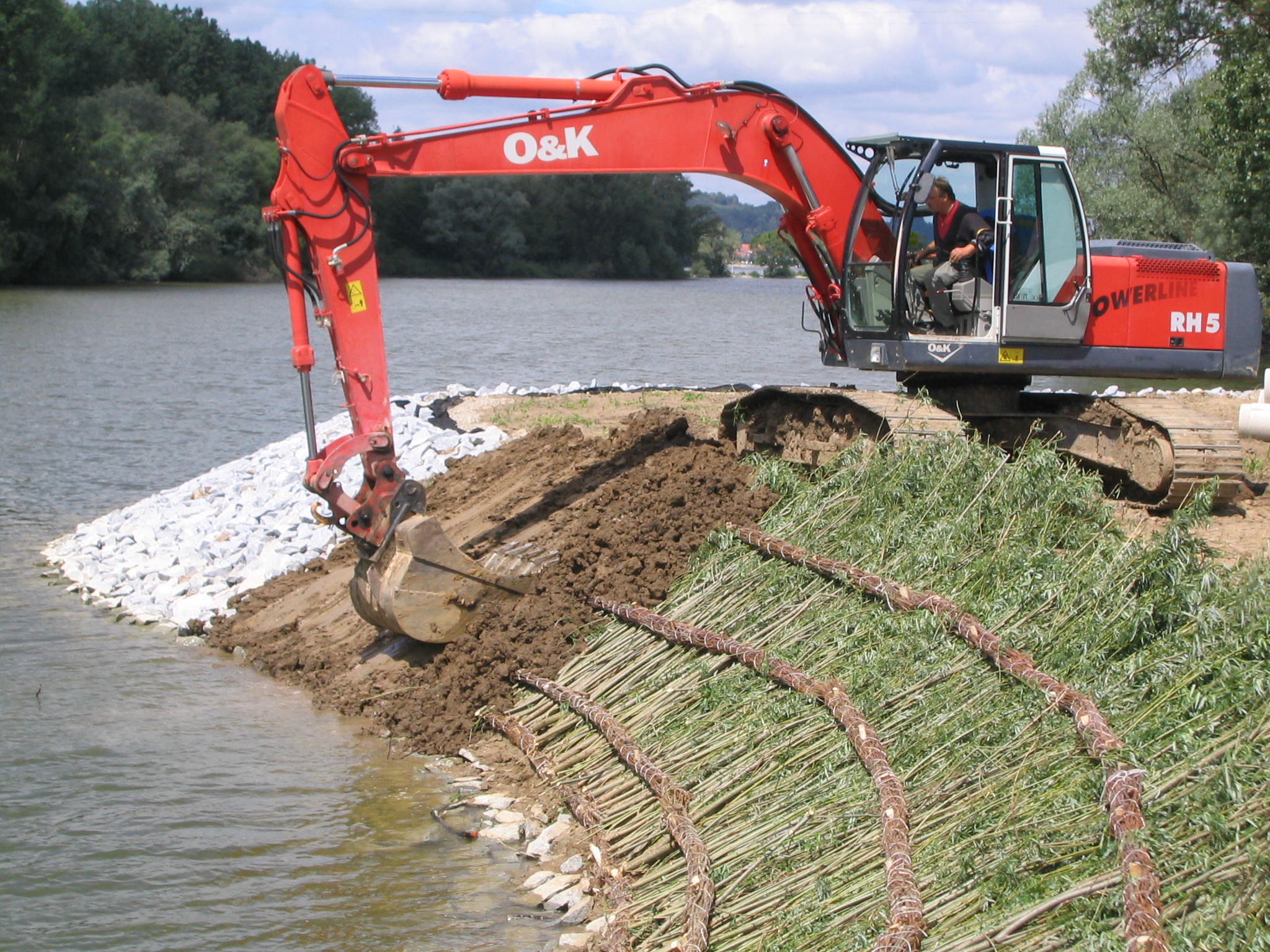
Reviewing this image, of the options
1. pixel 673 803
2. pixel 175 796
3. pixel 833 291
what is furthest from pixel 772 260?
pixel 673 803

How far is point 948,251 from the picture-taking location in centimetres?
1001

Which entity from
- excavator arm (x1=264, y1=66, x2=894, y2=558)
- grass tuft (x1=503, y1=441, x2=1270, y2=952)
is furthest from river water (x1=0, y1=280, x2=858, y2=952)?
excavator arm (x1=264, y1=66, x2=894, y2=558)

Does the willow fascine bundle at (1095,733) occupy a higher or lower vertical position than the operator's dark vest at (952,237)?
lower

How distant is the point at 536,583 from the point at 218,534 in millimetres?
4839

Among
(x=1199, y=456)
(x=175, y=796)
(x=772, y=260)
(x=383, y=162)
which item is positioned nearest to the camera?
(x=175, y=796)

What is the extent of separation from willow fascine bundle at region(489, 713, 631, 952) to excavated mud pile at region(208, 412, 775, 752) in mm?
355

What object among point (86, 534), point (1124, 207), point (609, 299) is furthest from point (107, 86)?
point (86, 534)

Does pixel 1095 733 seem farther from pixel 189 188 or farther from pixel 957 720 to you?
pixel 189 188

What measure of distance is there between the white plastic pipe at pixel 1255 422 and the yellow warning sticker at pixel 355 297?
905 cm

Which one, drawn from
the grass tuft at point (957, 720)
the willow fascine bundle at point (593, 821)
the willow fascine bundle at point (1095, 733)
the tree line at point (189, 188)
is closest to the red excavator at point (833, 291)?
the willow fascine bundle at point (593, 821)

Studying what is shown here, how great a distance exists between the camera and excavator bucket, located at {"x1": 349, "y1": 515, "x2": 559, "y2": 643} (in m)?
8.48

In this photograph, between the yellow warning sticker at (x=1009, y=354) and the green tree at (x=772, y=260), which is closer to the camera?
the yellow warning sticker at (x=1009, y=354)

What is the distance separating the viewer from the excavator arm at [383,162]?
27.0ft

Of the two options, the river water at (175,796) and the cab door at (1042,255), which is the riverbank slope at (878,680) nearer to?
the river water at (175,796)
